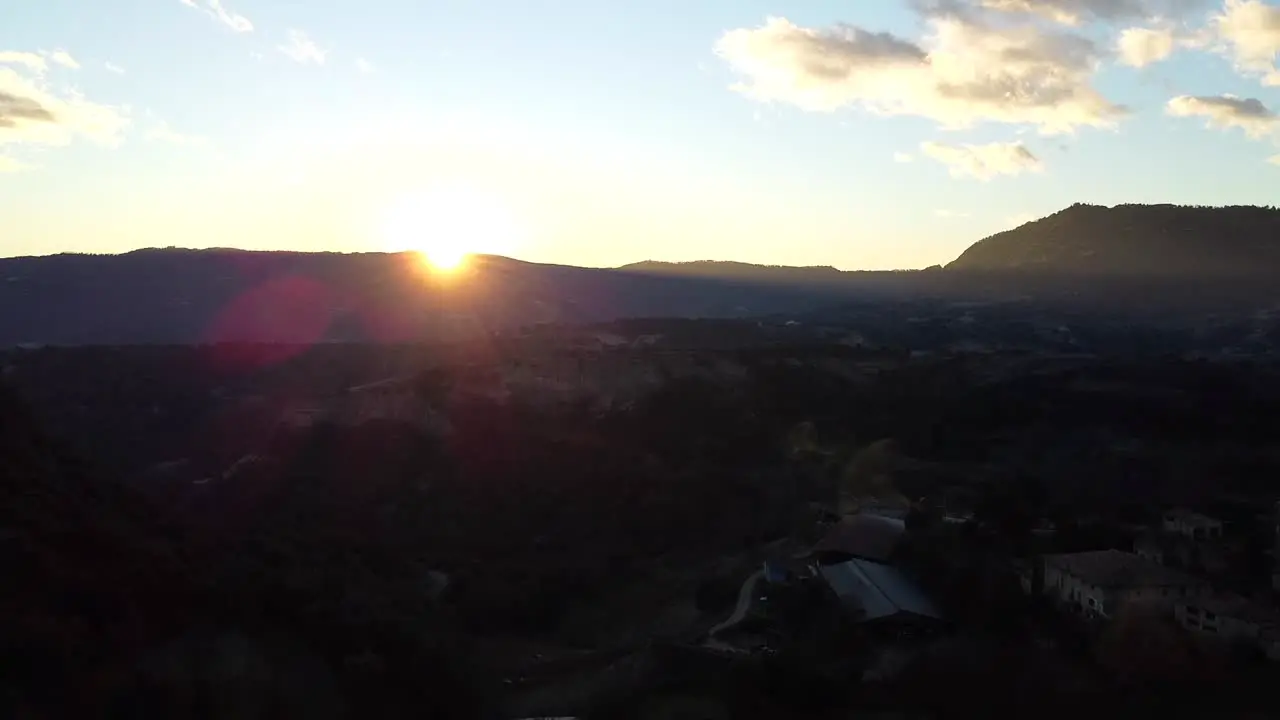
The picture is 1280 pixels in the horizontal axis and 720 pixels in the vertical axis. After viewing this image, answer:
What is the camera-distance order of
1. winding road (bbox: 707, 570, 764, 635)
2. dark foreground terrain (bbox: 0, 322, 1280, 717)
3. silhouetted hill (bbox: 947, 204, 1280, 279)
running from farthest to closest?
silhouetted hill (bbox: 947, 204, 1280, 279) → winding road (bbox: 707, 570, 764, 635) → dark foreground terrain (bbox: 0, 322, 1280, 717)

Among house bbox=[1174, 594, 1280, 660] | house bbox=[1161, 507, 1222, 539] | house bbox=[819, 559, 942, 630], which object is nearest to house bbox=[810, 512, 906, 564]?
house bbox=[819, 559, 942, 630]

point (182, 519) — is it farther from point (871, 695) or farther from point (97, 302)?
point (97, 302)

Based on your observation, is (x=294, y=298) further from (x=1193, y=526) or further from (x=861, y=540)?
(x=1193, y=526)

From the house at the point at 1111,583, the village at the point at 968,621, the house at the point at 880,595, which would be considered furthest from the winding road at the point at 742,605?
the house at the point at 1111,583

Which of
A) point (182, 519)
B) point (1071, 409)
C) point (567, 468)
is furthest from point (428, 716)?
point (1071, 409)


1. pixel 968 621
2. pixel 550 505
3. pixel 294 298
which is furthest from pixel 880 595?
pixel 294 298

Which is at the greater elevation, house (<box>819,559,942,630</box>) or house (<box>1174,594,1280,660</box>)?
house (<box>1174,594,1280,660</box>)

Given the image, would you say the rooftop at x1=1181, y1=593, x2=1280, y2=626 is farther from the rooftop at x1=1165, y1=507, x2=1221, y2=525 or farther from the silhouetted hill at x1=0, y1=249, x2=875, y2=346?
the silhouetted hill at x1=0, y1=249, x2=875, y2=346

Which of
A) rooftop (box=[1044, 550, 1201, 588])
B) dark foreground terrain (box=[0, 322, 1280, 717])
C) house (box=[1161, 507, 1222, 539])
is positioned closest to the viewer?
dark foreground terrain (box=[0, 322, 1280, 717])
